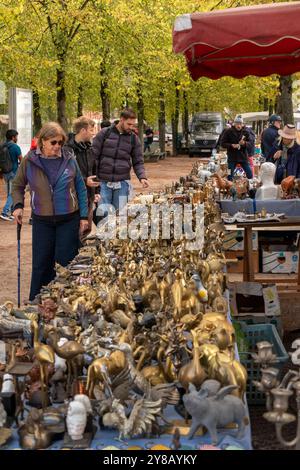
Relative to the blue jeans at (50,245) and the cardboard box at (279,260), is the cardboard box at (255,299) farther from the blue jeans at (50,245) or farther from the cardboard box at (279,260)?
the cardboard box at (279,260)

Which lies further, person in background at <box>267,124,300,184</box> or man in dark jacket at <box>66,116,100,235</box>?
person in background at <box>267,124,300,184</box>

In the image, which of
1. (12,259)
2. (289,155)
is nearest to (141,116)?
(12,259)

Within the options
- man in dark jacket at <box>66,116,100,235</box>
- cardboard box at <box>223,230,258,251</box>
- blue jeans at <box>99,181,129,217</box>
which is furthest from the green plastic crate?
blue jeans at <box>99,181,129,217</box>

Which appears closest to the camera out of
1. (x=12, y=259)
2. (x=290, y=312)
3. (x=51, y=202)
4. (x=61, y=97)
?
(x=51, y=202)

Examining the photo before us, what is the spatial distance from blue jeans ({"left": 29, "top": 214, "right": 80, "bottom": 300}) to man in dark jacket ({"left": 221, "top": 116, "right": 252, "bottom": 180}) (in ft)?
25.4

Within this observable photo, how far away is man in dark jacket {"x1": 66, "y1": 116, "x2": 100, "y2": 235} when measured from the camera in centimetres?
786

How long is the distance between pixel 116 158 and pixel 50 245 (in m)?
2.61

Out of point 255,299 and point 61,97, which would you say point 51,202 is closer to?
point 255,299

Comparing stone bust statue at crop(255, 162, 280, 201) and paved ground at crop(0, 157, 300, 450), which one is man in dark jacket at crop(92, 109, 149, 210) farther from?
paved ground at crop(0, 157, 300, 450)

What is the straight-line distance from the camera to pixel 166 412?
277 cm

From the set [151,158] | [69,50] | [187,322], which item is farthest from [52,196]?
[151,158]

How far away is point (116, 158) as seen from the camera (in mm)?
8695

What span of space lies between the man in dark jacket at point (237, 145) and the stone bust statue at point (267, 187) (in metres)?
5.33

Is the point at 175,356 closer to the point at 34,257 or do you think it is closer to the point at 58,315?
the point at 58,315
